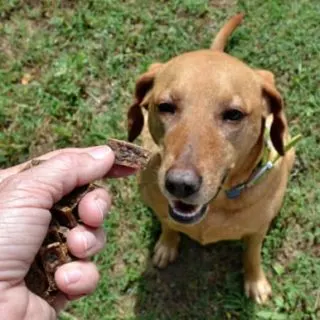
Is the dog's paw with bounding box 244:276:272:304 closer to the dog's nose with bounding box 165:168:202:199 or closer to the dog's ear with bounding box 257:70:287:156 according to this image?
the dog's ear with bounding box 257:70:287:156

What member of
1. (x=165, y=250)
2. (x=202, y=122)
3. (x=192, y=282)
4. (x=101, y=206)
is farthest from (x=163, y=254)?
(x=101, y=206)

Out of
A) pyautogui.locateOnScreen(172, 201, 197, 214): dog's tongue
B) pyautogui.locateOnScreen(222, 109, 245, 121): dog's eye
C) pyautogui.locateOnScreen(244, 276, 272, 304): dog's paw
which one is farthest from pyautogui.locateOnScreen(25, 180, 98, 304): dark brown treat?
pyautogui.locateOnScreen(244, 276, 272, 304): dog's paw

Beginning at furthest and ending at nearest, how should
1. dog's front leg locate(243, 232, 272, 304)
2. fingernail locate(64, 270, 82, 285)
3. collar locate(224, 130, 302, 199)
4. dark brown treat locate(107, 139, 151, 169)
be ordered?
dog's front leg locate(243, 232, 272, 304) → collar locate(224, 130, 302, 199) → dark brown treat locate(107, 139, 151, 169) → fingernail locate(64, 270, 82, 285)

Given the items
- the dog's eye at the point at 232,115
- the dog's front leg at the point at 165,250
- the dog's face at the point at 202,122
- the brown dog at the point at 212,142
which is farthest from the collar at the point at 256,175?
the dog's front leg at the point at 165,250

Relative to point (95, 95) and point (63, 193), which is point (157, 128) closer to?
point (63, 193)

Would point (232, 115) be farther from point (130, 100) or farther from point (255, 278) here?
point (130, 100)

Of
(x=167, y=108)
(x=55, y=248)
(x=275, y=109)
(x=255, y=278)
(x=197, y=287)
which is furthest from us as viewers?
(x=197, y=287)

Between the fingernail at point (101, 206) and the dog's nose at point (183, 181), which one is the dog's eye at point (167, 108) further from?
the fingernail at point (101, 206)

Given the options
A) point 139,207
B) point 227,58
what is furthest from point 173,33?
point 227,58
